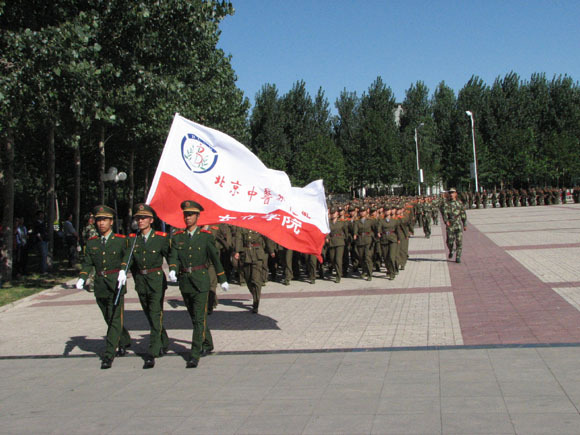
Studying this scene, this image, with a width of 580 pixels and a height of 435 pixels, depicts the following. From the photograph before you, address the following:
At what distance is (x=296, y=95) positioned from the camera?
231 feet

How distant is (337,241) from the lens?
1462 centimetres

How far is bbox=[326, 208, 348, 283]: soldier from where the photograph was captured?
14.5 meters

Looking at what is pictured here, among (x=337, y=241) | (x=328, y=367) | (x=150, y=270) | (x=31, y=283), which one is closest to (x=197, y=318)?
(x=150, y=270)

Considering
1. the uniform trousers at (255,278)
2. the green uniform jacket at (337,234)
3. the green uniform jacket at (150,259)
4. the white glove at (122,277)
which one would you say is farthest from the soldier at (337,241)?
the white glove at (122,277)

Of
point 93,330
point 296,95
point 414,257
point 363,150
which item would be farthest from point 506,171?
point 93,330

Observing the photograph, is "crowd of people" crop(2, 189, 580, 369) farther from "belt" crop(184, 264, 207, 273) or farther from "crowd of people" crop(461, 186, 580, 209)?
"crowd of people" crop(461, 186, 580, 209)

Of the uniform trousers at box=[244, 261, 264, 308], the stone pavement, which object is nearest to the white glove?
the stone pavement

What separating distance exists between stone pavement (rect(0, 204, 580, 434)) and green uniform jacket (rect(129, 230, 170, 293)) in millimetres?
950

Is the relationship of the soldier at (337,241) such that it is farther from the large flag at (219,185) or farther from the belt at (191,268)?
the belt at (191,268)

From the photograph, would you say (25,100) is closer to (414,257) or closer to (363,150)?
(414,257)

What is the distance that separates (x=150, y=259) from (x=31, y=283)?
1026cm

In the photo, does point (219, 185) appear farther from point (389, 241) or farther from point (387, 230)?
point (387, 230)

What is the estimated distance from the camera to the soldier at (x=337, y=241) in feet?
47.5

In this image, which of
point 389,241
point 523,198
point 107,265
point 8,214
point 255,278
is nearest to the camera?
point 107,265
